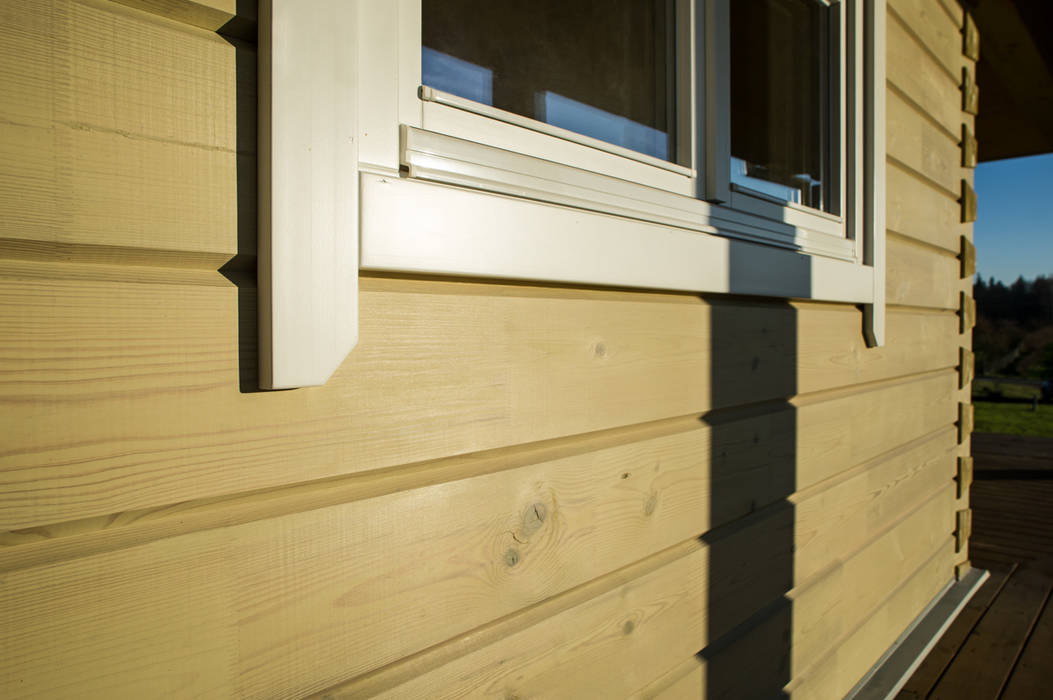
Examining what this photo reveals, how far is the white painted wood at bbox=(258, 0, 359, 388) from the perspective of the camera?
0.58 metres

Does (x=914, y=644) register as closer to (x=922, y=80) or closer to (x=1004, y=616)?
(x=1004, y=616)

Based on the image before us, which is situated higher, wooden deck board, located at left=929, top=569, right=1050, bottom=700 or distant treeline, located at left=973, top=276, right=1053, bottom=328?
distant treeline, located at left=973, top=276, right=1053, bottom=328

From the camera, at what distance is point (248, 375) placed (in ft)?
1.94

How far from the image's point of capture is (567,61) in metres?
1.03

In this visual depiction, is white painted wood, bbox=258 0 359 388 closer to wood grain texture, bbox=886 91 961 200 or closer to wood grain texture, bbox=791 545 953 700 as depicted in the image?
wood grain texture, bbox=791 545 953 700

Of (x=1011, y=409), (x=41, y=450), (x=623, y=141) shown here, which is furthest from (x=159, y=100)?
(x=1011, y=409)

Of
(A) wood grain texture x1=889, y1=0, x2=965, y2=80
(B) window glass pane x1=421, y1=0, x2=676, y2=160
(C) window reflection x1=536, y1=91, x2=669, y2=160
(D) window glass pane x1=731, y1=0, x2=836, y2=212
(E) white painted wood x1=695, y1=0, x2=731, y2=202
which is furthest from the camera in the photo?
(A) wood grain texture x1=889, y1=0, x2=965, y2=80

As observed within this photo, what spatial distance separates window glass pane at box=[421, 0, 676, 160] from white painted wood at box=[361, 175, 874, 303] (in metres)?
0.19

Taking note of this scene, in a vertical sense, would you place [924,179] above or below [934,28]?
below

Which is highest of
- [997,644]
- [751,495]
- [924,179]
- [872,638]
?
[924,179]

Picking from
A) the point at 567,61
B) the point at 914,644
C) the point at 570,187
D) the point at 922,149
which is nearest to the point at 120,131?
the point at 570,187

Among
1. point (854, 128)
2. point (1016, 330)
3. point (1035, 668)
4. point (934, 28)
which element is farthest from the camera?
point (1016, 330)

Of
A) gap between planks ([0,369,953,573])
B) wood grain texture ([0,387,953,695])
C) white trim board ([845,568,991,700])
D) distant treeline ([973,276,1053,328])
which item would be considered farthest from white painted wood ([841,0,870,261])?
distant treeline ([973,276,1053,328])

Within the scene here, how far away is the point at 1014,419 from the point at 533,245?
41.3ft
